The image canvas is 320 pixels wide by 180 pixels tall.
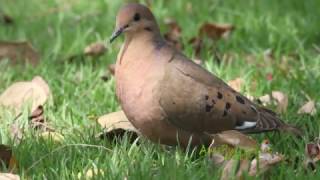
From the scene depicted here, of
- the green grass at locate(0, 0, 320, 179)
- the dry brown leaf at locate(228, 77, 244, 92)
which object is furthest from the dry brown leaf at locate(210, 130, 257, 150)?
the dry brown leaf at locate(228, 77, 244, 92)

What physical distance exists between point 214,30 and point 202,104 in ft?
7.19

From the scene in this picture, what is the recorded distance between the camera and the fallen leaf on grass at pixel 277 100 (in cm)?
468

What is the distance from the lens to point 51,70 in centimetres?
546

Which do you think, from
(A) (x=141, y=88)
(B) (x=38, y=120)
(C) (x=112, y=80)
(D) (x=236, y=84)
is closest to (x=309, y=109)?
(D) (x=236, y=84)

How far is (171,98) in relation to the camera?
3.93 meters

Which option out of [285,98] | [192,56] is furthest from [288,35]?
[285,98]

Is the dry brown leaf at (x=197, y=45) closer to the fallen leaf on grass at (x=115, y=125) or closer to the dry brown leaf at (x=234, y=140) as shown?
the fallen leaf on grass at (x=115, y=125)

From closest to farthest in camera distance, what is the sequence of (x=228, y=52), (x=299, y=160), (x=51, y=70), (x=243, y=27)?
(x=299, y=160)
(x=51, y=70)
(x=228, y=52)
(x=243, y=27)

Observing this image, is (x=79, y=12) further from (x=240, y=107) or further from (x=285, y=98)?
(x=240, y=107)

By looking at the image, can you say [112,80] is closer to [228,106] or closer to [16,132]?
[16,132]

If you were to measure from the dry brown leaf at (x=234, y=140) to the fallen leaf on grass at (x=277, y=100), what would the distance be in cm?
71

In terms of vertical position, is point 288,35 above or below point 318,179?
above

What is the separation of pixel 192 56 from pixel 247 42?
0.46 m

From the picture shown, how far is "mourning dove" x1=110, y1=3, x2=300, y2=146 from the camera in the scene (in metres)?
3.91
